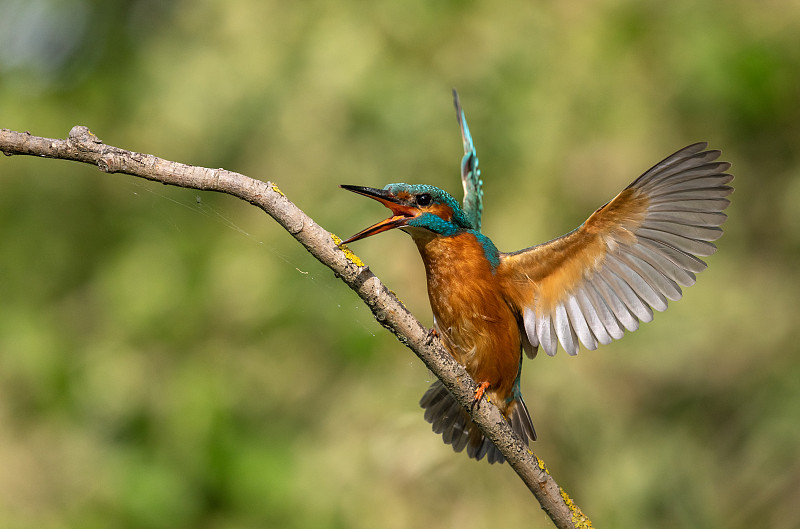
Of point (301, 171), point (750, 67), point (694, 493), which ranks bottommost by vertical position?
point (694, 493)

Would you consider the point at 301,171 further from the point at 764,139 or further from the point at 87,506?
the point at 764,139

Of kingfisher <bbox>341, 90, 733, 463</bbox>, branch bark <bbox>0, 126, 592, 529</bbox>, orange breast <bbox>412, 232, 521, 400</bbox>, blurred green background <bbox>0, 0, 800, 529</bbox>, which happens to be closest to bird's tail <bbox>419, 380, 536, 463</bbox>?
kingfisher <bbox>341, 90, 733, 463</bbox>

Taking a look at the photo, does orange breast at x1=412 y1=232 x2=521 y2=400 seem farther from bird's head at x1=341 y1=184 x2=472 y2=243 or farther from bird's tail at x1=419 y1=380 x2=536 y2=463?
bird's tail at x1=419 y1=380 x2=536 y2=463

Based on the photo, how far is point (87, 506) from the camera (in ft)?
13.1

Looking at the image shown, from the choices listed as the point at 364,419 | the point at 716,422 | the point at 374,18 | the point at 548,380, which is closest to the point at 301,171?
the point at 374,18

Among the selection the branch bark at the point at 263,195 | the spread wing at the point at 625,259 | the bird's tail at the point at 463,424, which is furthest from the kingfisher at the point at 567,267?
the branch bark at the point at 263,195

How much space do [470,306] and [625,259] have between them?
0.45 metres

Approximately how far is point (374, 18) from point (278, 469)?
2730mm

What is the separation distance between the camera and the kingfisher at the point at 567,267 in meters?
2.04

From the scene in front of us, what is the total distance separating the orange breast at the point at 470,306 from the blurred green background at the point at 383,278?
1.71 meters

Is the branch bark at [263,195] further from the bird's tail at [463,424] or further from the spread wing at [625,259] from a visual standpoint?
the bird's tail at [463,424]

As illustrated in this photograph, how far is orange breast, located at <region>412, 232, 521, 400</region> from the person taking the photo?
2221mm

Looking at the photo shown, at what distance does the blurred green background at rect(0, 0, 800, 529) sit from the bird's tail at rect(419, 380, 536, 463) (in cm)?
138

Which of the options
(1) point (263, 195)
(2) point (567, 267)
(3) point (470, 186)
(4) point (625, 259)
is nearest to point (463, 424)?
(2) point (567, 267)
